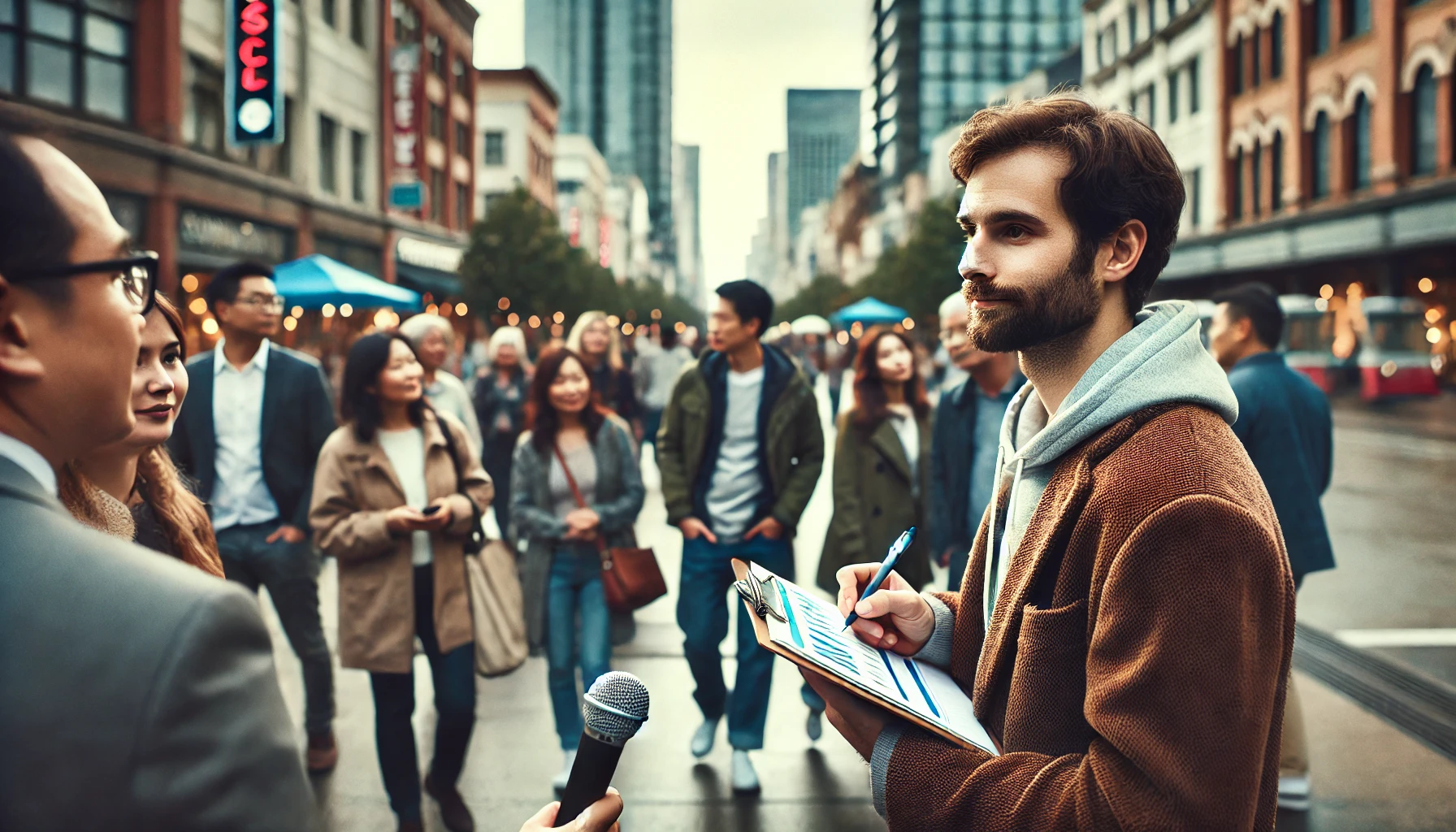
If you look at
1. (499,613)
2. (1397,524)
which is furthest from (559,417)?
(1397,524)

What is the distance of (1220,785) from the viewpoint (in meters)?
1.51

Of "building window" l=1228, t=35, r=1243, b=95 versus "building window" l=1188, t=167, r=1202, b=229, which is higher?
"building window" l=1228, t=35, r=1243, b=95

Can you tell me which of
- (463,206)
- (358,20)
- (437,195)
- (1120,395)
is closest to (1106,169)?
(1120,395)

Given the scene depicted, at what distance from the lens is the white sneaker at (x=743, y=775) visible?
4.89 metres

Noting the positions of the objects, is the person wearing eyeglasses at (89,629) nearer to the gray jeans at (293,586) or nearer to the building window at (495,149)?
the gray jeans at (293,586)

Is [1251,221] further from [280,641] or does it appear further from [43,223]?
[43,223]

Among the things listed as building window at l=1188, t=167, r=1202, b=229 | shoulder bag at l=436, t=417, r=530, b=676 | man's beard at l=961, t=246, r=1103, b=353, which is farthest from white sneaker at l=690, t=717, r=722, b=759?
building window at l=1188, t=167, r=1202, b=229

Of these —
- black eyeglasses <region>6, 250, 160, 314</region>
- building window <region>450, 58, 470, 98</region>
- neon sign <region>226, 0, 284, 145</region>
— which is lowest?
black eyeglasses <region>6, 250, 160, 314</region>

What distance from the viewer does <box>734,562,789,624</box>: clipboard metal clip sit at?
1.84 m

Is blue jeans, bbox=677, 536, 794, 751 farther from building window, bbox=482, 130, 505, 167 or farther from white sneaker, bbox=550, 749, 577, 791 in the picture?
building window, bbox=482, 130, 505, 167

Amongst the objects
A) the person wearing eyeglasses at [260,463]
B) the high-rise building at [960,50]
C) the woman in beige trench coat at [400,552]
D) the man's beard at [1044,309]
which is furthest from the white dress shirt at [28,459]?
the high-rise building at [960,50]

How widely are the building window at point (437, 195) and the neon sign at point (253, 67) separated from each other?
27.4 meters

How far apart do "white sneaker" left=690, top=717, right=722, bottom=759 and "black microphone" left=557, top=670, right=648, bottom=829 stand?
147 inches

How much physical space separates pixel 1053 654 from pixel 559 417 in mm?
4288
